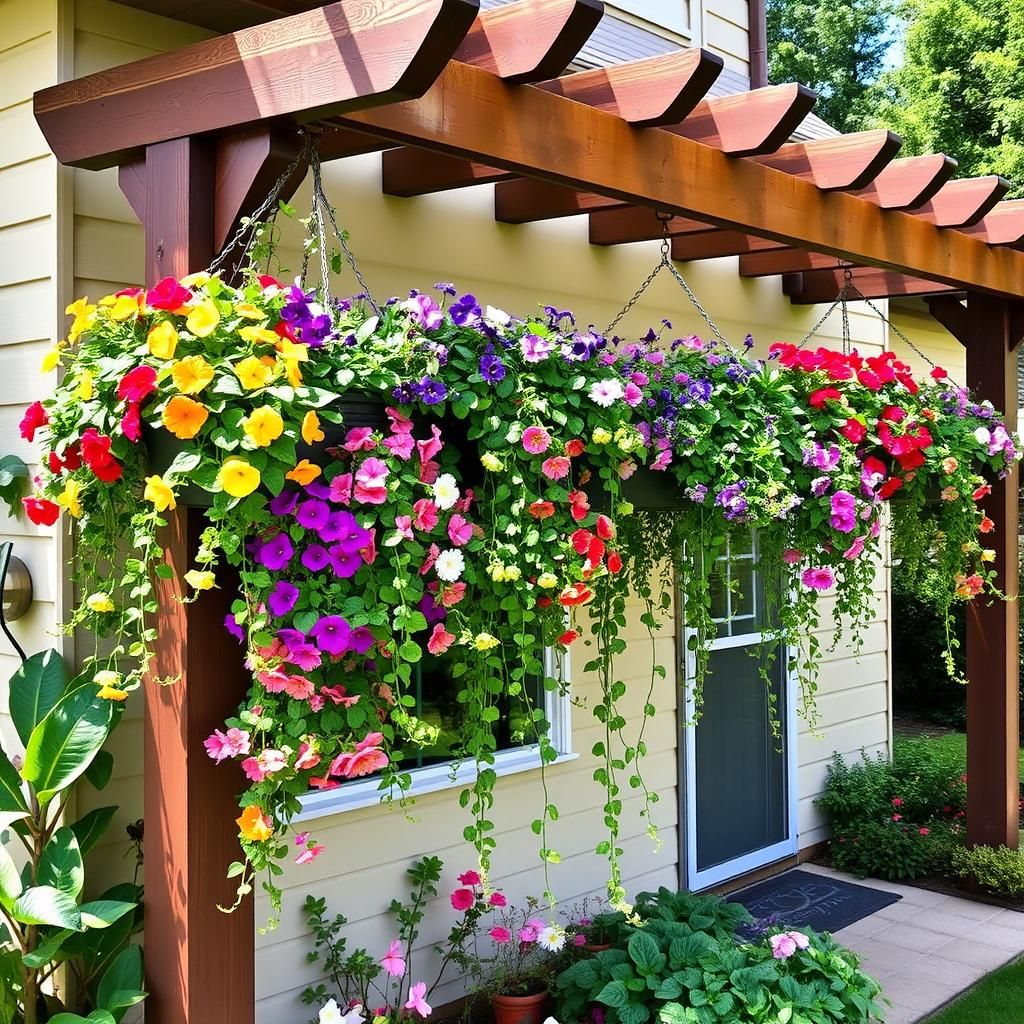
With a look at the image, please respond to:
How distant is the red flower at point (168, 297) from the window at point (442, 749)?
1.77 m

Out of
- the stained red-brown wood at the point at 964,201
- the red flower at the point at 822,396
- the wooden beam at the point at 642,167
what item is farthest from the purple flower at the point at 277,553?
the stained red-brown wood at the point at 964,201

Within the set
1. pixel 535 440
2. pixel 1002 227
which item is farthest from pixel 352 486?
pixel 1002 227

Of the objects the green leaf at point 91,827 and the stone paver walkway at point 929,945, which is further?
the stone paver walkway at point 929,945

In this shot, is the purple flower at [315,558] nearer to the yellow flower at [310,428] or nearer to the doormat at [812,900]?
the yellow flower at [310,428]

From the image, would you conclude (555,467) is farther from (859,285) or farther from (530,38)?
(859,285)

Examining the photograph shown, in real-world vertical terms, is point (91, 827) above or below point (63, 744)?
below

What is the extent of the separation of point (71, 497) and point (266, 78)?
0.95 metres

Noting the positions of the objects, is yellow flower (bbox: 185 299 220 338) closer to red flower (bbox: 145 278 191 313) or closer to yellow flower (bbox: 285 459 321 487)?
red flower (bbox: 145 278 191 313)

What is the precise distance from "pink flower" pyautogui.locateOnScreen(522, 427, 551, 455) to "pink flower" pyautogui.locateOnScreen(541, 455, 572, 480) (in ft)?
0.11

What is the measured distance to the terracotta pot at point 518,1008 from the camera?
11.7ft

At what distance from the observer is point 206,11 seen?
117 inches

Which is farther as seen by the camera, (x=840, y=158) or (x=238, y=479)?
(x=840, y=158)

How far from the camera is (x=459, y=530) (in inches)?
85.7

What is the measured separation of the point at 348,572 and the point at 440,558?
21 centimetres
